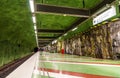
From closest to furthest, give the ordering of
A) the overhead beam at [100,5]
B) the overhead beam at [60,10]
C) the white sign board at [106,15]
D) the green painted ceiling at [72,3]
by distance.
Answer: the overhead beam at [100,5]
the white sign board at [106,15]
the overhead beam at [60,10]
the green painted ceiling at [72,3]

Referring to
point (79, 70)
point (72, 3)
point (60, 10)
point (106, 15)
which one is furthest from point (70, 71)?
point (72, 3)

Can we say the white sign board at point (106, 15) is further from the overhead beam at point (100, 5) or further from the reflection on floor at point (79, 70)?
the reflection on floor at point (79, 70)

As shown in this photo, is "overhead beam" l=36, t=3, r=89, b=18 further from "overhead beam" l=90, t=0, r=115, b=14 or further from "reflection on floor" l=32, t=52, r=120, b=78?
"reflection on floor" l=32, t=52, r=120, b=78

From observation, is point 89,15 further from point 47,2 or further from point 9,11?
point 9,11

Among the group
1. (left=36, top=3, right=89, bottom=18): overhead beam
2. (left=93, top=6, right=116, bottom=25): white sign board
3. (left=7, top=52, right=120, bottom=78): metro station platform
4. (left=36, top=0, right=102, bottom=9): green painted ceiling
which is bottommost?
(left=7, top=52, right=120, bottom=78): metro station platform

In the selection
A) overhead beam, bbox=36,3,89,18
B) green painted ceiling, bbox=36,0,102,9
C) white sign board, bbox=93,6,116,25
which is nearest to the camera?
white sign board, bbox=93,6,116,25

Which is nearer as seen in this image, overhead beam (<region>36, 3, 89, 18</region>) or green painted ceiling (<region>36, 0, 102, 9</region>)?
overhead beam (<region>36, 3, 89, 18</region>)

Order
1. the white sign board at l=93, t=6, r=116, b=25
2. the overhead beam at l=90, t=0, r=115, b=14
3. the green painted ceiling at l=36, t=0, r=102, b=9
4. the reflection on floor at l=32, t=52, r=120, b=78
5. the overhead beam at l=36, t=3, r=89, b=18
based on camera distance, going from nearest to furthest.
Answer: the reflection on floor at l=32, t=52, r=120, b=78, the overhead beam at l=90, t=0, r=115, b=14, the white sign board at l=93, t=6, r=116, b=25, the overhead beam at l=36, t=3, r=89, b=18, the green painted ceiling at l=36, t=0, r=102, b=9

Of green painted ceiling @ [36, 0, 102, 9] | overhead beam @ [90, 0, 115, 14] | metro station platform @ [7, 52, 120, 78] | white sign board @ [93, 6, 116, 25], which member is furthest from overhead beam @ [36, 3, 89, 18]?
metro station platform @ [7, 52, 120, 78]

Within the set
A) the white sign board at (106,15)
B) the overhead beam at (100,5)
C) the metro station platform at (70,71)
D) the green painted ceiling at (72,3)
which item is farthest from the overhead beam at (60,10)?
the metro station platform at (70,71)

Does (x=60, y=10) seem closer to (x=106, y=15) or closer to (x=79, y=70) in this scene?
(x=106, y=15)

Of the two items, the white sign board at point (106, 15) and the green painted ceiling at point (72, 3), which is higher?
Answer: the green painted ceiling at point (72, 3)

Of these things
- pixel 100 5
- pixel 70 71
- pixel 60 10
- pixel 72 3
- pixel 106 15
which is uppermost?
pixel 72 3

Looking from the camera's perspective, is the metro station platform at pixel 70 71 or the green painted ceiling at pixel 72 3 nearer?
the metro station platform at pixel 70 71
